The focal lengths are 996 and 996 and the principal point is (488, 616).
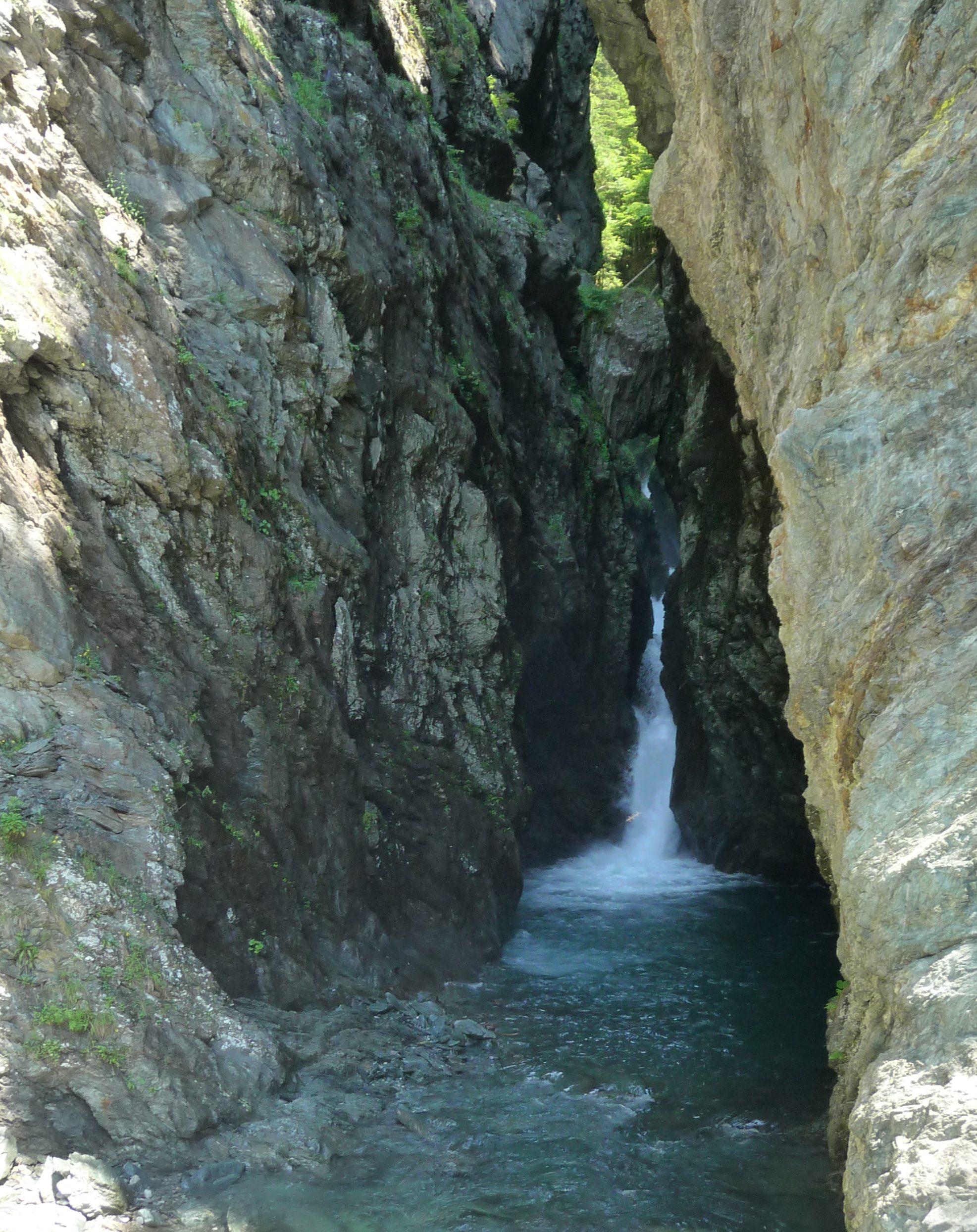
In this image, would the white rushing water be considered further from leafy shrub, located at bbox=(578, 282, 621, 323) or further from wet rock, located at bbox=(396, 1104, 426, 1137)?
wet rock, located at bbox=(396, 1104, 426, 1137)

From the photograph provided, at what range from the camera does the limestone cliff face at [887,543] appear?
4.18 meters

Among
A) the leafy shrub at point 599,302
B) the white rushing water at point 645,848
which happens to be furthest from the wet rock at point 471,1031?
the leafy shrub at point 599,302

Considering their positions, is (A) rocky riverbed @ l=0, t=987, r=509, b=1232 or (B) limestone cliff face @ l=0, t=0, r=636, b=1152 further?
(B) limestone cliff face @ l=0, t=0, r=636, b=1152

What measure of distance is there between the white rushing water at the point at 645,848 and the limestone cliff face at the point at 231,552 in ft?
11.7

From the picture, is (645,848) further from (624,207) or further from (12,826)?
(624,207)

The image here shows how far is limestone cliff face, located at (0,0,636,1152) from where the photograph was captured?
7039 millimetres

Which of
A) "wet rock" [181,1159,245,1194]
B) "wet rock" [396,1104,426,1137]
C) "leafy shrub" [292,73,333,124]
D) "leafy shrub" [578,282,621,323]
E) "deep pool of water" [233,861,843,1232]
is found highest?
"leafy shrub" [578,282,621,323]

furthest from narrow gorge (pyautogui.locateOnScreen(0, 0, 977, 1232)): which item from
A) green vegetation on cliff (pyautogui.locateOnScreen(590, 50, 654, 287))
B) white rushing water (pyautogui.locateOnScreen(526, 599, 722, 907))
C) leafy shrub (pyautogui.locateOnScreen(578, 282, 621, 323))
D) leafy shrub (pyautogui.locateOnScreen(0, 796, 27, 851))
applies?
green vegetation on cliff (pyautogui.locateOnScreen(590, 50, 654, 287))

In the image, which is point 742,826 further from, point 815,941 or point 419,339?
point 419,339

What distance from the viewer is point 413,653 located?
13750 millimetres

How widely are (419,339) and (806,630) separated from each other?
985cm

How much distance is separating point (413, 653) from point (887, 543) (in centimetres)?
876

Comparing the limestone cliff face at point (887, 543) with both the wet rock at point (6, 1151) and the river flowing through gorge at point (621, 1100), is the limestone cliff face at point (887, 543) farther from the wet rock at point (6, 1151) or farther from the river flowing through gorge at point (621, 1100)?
the wet rock at point (6, 1151)

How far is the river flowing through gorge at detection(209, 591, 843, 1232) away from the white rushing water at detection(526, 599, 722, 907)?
6.38 feet
